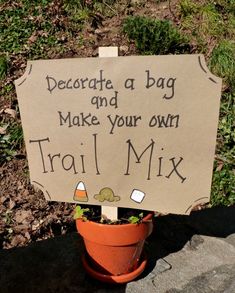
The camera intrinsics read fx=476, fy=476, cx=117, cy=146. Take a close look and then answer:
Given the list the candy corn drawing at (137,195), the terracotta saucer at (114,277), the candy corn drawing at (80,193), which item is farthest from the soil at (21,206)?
the candy corn drawing at (137,195)

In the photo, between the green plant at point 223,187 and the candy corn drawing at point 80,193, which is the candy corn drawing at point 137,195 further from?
the green plant at point 223,187

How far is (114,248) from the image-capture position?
1942mm

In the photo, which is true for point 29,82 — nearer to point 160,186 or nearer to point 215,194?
point 160,186

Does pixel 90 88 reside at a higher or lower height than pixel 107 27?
higher

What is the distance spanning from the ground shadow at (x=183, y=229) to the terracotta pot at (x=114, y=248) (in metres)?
0.15

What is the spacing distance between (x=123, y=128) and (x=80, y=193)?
34 cm

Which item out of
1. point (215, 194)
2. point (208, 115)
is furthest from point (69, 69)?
point (215, 194)

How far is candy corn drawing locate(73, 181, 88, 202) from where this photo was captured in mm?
1925

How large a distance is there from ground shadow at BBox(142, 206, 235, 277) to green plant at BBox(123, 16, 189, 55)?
155 centimetres

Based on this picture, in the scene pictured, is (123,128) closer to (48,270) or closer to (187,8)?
(48,270)

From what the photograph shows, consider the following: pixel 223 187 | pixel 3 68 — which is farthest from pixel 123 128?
pixel 3 68

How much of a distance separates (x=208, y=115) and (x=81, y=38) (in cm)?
250

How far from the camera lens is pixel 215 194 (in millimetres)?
3133

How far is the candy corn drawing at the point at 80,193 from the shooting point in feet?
6.31
